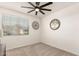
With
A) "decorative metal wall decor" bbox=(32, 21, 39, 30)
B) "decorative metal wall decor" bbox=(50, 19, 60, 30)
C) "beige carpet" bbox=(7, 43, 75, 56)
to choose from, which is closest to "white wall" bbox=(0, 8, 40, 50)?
"decorative metal wall decor" bbox=(32, 21, 39, 30)

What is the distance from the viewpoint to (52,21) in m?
4.03

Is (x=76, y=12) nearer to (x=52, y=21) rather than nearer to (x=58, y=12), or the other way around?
(x=58, y=12)

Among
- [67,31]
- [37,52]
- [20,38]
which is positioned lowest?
[37,52]

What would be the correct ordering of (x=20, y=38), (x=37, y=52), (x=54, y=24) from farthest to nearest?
(x=20, y=38), (x=54, y=24), (x=37, y=52)

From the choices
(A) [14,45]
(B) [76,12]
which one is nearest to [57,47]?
(B) [76,12]

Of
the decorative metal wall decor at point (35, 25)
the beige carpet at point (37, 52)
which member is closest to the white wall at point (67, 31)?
the beige carpet at point (37, 52)

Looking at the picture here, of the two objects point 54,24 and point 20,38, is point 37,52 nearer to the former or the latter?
point 20,38

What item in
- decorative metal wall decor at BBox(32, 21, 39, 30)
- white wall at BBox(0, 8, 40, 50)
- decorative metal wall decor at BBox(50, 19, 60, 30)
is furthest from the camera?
decorative metal wall decor at BBox(32, 21, 39, 30)

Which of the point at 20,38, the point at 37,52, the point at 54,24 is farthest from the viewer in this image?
the point at 20,38

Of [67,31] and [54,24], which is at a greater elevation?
[54,24]

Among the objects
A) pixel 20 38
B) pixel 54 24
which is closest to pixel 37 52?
pixel 20 38

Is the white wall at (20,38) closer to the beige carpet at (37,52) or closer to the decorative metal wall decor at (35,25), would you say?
the decorative metal wall decor at (35,25)

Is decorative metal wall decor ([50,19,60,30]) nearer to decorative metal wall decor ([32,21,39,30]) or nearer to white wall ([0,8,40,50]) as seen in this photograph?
decorative metal wall decor ([32,21,39,30])

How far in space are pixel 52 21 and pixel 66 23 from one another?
37.8 inches
